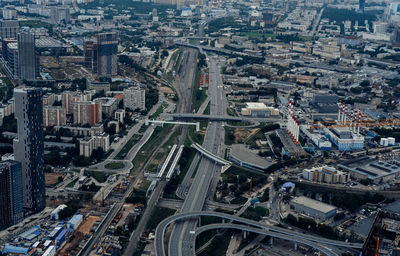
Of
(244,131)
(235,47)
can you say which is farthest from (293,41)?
(244,131)

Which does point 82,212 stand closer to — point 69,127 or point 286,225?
point 286,225

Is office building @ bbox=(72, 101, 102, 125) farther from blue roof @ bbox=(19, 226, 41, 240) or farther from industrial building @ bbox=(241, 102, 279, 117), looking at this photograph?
blue roof @ bbox=(19, 226, 41, 240)

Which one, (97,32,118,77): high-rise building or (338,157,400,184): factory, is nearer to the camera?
(338,157,400,184): factory

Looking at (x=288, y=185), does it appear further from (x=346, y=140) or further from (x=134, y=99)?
(x=134, y=99)

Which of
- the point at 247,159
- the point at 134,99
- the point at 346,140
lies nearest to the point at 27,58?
the point at 134,99

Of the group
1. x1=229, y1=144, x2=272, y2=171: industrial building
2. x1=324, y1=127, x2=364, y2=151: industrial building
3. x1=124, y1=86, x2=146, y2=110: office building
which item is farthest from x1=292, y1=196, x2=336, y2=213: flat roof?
x1=124, y1=86, x2=146, y2=110: office building

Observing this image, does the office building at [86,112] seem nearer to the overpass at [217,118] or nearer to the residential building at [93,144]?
the residential building at [93,144]
